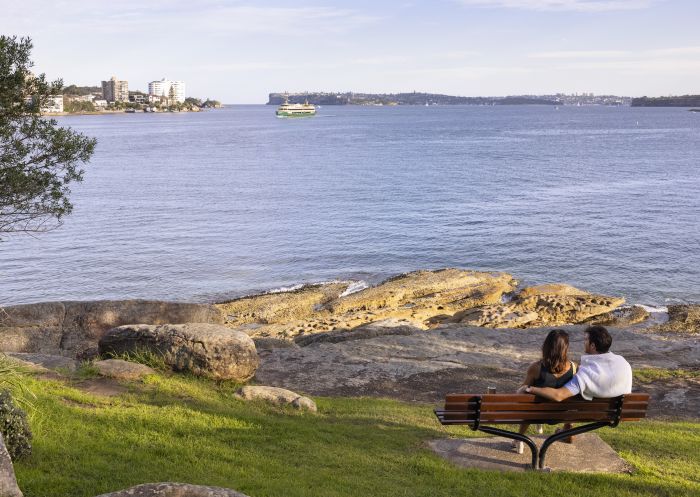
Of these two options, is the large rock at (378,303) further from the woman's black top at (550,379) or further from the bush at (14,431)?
the bush at (14,431)

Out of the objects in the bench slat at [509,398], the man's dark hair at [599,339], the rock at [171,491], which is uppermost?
the man's dark hair at [599,339]

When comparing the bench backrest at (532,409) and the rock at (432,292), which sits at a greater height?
the bench backrest at (532,409)

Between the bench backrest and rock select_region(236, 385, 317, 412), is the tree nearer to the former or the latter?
rock select_region(236, 385, 317, 412)

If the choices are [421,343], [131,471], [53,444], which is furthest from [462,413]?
[421,343]

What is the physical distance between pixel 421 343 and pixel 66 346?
8467mm

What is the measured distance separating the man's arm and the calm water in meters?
22.9

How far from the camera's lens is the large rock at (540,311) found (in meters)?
24.5

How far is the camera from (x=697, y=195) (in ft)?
174

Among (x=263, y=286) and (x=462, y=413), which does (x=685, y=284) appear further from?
(x=462, y=413)

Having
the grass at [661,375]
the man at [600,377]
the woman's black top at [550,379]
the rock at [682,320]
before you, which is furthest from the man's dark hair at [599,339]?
the rock at [682,320]

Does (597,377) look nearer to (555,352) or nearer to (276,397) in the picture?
(555,352)

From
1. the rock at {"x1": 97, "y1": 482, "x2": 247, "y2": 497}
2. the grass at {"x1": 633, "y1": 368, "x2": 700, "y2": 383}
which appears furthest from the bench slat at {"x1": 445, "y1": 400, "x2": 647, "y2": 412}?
the grass at {"x1": 633, "y1": 368, "x2": 700, "y2": 383}

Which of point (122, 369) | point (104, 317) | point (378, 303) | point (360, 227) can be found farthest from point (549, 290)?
point (122, 369)

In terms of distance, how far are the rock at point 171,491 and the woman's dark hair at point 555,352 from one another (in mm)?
4142
